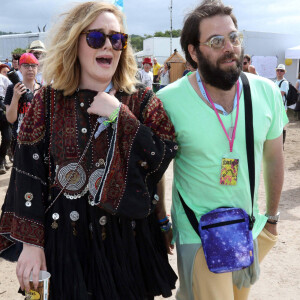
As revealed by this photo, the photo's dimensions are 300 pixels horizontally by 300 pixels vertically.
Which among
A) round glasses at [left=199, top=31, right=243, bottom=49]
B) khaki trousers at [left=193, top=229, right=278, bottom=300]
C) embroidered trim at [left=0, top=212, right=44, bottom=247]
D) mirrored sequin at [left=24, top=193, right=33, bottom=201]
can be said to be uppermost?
round glasses at [left=199, top=31, right=243, bottom=49]

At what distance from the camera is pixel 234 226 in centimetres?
192

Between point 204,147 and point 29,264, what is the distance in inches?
38.5

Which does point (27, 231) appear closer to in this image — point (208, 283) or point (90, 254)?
point (90, 254)

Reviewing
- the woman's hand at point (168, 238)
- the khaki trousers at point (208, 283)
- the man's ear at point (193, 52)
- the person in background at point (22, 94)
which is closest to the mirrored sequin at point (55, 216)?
the woman's hand at point (168, 238)

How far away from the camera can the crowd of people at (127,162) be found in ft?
5.69

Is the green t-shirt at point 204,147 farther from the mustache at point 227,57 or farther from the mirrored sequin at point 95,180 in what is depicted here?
the mirrored sequin at point 95,180

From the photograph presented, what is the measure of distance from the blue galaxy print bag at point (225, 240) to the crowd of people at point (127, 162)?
0.03 ft

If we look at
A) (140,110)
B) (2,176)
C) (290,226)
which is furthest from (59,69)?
(2,176)

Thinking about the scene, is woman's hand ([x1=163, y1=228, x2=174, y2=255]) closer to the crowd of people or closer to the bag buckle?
the crowd of people

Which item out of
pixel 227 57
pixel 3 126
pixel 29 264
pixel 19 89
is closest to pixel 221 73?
pixel 227 57

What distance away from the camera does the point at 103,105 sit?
171 centimetres

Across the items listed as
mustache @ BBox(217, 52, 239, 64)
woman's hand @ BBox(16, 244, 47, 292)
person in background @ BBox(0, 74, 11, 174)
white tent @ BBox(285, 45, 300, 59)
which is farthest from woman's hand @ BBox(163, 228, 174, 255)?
white tent @ BBox(285, 45, 300, 59)

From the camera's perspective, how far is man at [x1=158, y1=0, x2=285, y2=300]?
6.34 ft

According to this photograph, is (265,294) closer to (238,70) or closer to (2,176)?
(238,70)
